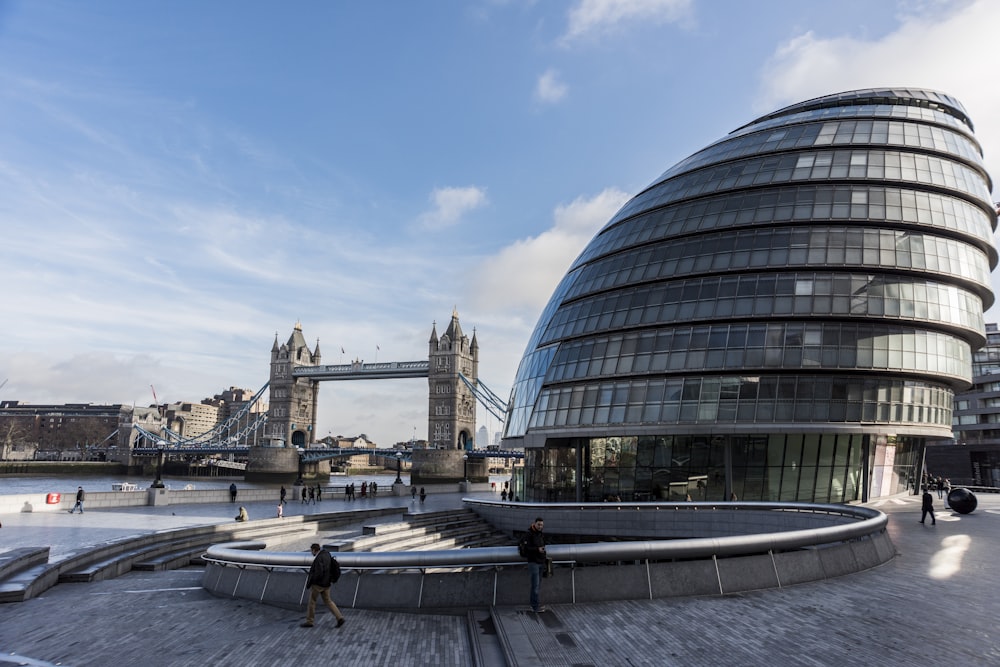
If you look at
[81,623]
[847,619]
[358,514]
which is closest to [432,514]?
[358,514]

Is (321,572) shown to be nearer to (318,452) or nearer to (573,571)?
(573,571)

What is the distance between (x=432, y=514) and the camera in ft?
117

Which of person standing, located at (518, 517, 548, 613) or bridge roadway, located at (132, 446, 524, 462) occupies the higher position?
person standing, located at (518, 517, 548, 613)

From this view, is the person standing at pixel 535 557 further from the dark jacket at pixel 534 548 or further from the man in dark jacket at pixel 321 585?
the man in dark jacket at pixel 321 585

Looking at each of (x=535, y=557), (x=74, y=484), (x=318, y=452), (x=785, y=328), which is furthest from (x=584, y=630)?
(x=318, y=452)

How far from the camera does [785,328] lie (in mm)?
37031

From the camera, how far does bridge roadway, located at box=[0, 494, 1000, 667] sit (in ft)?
30.6

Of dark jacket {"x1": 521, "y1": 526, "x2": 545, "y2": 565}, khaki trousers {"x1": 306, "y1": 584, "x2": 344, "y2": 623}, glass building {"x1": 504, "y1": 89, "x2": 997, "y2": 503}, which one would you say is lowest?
khaki trousers {"x1": 306, "y1": 584, "x2": 344, "y2": 623}

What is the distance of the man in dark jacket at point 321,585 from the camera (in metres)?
11.5

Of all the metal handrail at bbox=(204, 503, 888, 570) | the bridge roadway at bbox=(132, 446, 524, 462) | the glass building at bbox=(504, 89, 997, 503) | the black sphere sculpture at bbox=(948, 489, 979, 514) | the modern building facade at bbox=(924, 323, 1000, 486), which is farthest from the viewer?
the bridge roadway at bbox=(132, 446, 524, 462)

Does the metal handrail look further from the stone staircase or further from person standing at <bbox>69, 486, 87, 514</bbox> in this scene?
person standing at <bbox>69, 486, 87, 514</bbox>

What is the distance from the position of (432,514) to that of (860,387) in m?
25.9

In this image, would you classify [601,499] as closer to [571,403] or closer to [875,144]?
[571,403]

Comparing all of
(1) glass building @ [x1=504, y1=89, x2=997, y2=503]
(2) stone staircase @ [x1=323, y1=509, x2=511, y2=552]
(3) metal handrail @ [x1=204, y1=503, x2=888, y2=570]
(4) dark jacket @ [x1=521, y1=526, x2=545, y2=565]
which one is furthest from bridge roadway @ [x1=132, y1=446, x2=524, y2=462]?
(4) dark jacket @ [x1=521, y1=526, x2=545, y2=565]
